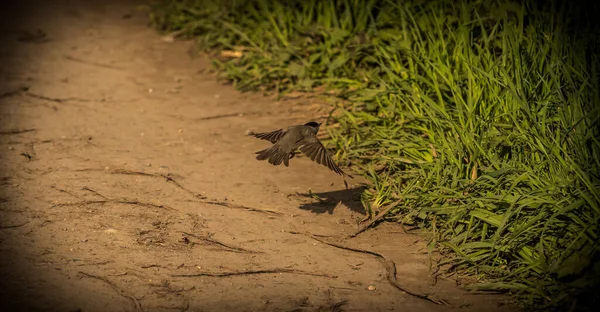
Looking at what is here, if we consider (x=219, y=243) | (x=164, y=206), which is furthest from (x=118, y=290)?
(x=164, y=206)

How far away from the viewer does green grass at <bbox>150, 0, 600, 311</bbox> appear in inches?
125

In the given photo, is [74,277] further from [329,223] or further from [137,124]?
[137,124]

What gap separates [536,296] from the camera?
2980mm

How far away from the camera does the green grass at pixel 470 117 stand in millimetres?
3172

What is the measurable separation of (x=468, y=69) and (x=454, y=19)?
779mm

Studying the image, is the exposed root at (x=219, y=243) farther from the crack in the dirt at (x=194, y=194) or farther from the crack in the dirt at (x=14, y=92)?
the crack in the dirt at (x=14, y=92)

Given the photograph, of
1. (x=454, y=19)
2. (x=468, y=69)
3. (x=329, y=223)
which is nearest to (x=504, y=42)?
(x=468, y=69)

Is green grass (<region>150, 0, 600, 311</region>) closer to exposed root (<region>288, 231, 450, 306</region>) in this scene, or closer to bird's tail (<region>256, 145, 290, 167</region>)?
exposed root (<region>288, 231, 450, 306</region>)

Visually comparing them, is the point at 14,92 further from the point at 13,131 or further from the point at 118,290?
the point at 118,290

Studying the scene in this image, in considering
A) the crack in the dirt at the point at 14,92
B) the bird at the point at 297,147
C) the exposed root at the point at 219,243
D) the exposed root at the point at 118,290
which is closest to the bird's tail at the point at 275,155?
the bird at the point at 297,147

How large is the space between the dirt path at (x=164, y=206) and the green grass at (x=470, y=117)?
0.65 feet

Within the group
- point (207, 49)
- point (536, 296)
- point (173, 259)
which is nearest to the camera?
point (536, 296)

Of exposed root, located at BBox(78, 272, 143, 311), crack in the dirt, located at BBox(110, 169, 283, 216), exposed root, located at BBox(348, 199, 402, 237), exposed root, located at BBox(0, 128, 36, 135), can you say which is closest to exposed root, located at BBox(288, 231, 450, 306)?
exposed root, located at BBox(348, 199, 402, 237)

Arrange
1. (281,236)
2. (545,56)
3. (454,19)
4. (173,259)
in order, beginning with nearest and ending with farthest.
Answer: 1. (173,259)
2. (281,236)
3. (545,56)
4. (454,19)
